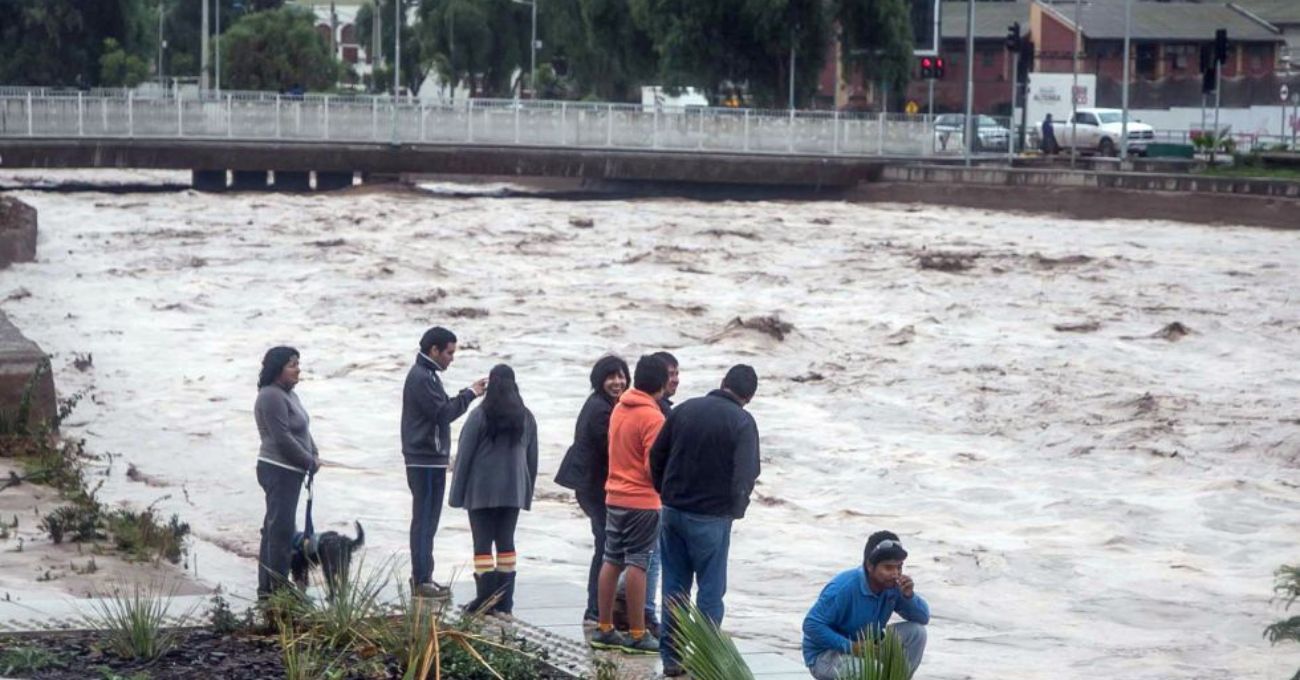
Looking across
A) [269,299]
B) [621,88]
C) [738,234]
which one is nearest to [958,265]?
[738,234]

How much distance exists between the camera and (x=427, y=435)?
1000 cm

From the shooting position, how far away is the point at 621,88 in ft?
252

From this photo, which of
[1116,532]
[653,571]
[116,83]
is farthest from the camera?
[116,83]

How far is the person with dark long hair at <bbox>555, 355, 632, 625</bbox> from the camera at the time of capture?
30.5 feet

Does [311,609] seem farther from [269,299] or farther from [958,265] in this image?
[958,265]

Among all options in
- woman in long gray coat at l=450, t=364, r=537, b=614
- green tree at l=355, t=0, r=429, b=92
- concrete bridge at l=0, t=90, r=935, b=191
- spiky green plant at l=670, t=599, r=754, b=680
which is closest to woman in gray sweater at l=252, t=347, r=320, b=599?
woman in long gray coat at l=450, t=364, r=537, b=614

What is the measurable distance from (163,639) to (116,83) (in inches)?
2659

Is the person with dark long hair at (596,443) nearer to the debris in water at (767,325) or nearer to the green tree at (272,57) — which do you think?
the debris in water at (767,325)

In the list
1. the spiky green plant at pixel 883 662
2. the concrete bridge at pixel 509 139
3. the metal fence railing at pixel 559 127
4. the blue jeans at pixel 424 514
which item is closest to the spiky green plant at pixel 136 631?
the blue jeans at pixel 424 514

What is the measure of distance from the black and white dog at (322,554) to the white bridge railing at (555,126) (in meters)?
39.7

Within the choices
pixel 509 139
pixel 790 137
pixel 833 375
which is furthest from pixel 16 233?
pixel 790 137

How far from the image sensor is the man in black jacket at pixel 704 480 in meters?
8.41

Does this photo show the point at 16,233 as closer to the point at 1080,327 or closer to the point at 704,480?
the point at 1080,327

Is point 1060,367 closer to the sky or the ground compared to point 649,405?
closer to the ground
